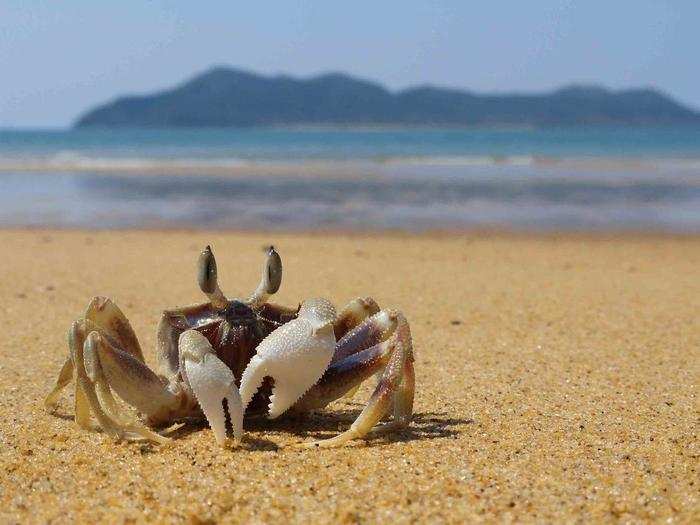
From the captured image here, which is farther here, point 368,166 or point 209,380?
point 368,166

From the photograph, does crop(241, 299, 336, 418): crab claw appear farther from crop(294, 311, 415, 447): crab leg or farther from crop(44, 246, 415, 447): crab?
crop(294, 311, 415, 447): crab leg

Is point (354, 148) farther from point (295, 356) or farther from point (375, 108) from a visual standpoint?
point (375, 108)

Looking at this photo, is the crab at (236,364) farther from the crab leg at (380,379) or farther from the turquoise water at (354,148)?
the turquoise water at (354,148)

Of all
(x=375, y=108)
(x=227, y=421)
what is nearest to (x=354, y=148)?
(x=227, y=421)

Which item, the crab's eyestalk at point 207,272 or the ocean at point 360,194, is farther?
the ocean at point 360,194

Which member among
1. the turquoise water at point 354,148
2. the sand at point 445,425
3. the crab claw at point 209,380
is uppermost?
the turquoise water at point 354,148

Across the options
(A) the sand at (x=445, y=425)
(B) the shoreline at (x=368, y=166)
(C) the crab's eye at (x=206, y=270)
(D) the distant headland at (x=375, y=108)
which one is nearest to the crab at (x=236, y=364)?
(C) the crab's eye at (x=206, y=270)

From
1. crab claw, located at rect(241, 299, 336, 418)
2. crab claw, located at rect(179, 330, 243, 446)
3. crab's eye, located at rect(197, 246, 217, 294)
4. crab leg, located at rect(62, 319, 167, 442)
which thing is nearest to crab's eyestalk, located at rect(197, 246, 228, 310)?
crab's eye, located at rect(197, 246, 217, 294)
